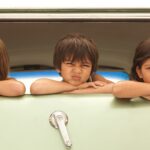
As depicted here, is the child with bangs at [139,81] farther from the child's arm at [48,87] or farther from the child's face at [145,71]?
the child's arm at [48,87]

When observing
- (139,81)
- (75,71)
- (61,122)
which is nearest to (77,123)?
(61,122)

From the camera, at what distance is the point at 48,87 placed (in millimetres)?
1270

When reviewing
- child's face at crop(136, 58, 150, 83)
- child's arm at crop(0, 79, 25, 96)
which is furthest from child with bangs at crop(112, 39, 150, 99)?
child's arm at crop(0, 79, 25, 96)

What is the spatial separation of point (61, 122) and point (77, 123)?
7 centimetres

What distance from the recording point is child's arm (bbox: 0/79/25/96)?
1.26 m

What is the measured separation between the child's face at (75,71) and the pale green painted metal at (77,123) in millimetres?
63

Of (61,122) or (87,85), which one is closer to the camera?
(61,122)

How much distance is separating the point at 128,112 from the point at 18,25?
0.57 metres

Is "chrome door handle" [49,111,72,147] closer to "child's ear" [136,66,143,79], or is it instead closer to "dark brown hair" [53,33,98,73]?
"dark brown hair" [53,33,98,73]

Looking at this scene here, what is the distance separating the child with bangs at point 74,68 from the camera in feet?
4.17

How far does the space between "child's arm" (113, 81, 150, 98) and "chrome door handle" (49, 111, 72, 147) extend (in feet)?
0.65

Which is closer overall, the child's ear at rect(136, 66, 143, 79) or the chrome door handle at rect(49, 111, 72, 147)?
the chrome door handle at rect(49, 111, 72, 147)

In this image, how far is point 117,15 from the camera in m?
1.40

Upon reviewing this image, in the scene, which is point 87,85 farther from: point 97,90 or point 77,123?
point 77,123
